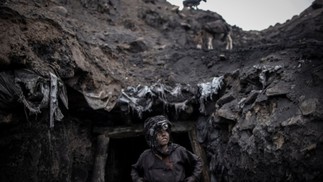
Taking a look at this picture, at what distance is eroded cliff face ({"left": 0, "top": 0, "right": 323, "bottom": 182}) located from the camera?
3.80 metres

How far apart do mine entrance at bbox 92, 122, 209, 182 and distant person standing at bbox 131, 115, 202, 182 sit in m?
2.53

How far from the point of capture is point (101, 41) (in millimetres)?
7680

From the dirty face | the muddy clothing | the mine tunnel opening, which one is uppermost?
the dirty face

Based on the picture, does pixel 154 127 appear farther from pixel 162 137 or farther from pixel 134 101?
pixel 134 101

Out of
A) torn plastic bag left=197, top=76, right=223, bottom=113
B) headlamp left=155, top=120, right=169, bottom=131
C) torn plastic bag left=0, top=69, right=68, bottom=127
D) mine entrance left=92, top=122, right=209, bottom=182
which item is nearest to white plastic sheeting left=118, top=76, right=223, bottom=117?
torn plastic bag left=197, top=76, right=223, bottom=113

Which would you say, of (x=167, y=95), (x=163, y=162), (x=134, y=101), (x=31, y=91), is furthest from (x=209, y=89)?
(x=31, y=91)

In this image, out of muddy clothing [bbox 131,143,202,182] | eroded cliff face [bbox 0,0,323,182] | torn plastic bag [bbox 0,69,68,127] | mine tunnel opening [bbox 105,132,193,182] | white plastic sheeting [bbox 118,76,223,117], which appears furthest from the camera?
mine tunnel opening [bbox 105,132,193,182]

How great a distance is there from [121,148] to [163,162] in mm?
4154

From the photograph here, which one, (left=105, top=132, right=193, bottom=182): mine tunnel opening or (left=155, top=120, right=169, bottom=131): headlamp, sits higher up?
(left=155, top=120, right=169, bottom=131): headlamp

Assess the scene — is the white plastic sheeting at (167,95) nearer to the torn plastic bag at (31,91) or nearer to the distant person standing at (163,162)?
the torn plastic bag at (31,91)

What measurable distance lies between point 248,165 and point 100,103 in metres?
2.94

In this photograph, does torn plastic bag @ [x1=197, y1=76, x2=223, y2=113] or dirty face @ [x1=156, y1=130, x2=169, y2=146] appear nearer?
dirty face @ [x1=156, y1=130, x2=169, y2=146]

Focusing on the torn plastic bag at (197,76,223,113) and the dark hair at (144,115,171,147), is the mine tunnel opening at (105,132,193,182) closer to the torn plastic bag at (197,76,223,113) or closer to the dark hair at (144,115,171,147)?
the torn plastic bag at (197,76,223,113)

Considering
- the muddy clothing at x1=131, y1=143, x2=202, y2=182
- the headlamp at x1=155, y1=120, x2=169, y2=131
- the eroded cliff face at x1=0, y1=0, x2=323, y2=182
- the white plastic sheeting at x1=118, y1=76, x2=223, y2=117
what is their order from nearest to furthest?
the muddy clothing at x1=131, y1=143, x2=202, y2=182
the headlamp at x1=155, y1=120, x2=169, y2=131
the eroded cliff face at x1=0, y1=0, x2=323, y2=182
the white plastic sheeting at x1=118, y1=76, x2=223, y2=117
